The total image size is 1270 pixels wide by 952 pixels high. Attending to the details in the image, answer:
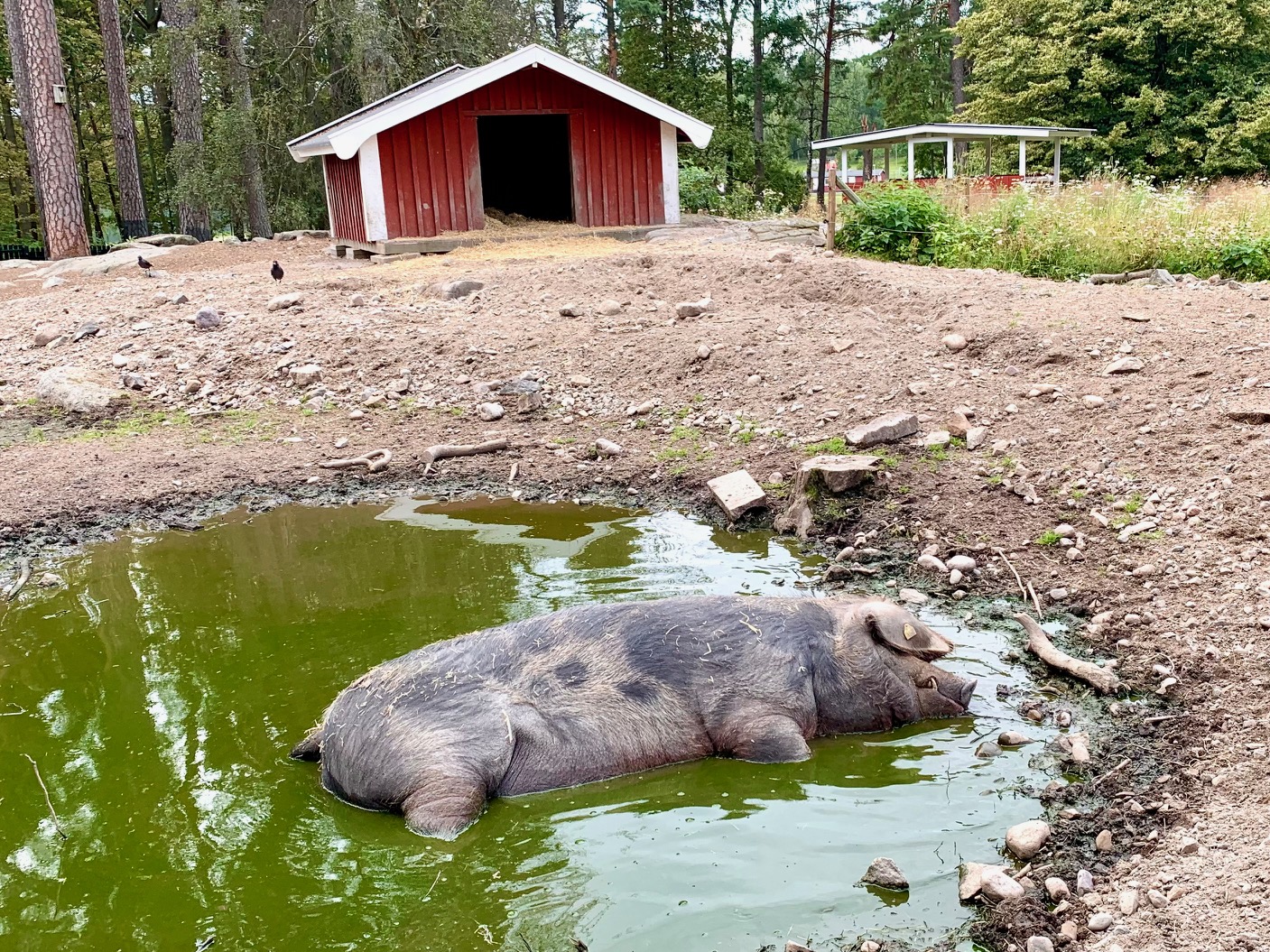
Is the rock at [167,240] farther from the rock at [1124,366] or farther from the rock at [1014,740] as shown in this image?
the rock at [1014,740]

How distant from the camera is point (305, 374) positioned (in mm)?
10320

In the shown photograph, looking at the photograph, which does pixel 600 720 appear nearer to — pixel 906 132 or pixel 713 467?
pixel 713 467

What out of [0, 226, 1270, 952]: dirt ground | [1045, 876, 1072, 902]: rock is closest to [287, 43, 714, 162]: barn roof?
[0, 226, 1270, 952]: dirt ground

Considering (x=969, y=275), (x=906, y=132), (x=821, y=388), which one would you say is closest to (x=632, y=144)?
(x=906, y=132)

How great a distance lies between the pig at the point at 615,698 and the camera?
4.10 meters

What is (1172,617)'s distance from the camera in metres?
5.12

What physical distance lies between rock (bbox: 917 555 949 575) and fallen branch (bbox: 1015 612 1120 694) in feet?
2.64

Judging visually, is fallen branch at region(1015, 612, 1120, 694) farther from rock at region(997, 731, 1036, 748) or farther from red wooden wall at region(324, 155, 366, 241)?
red wooden wall at region(324, 155, 366, 241)

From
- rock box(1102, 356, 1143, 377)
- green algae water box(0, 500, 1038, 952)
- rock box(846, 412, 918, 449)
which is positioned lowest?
green algae water box(0, 500, 1038, 952)

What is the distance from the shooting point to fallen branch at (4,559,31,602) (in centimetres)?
656

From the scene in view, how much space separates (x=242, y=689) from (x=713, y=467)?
389 centimetres

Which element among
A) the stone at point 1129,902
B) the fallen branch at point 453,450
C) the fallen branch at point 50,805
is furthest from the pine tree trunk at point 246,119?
the stone at point 1129,902

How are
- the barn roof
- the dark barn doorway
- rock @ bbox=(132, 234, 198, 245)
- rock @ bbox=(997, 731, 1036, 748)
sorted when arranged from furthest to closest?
rock @ bbox=(132, 234, 198, 245), the dark barn doorway, the barn roof, rock @ bbox=(997, 731, 1036, 748)

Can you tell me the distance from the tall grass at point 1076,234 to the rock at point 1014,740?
8.89 meters
